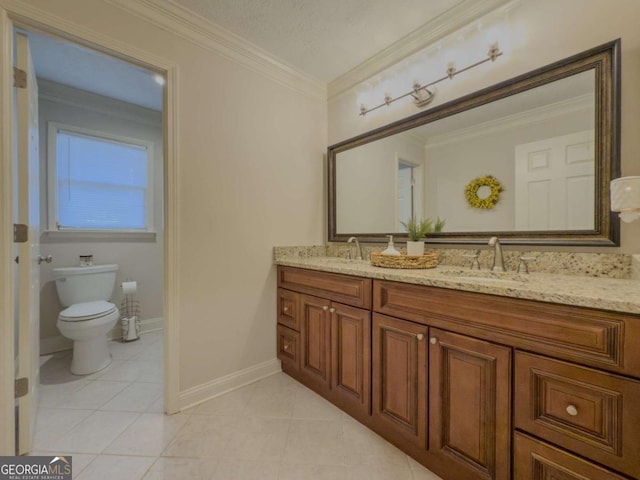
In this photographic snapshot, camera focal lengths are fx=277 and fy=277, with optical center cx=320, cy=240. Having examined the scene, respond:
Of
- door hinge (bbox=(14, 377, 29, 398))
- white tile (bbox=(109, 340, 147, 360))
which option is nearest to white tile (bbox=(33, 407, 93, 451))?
door hinge (bbox=(14, 377, 29, 398))

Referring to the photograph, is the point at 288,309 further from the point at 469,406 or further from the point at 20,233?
the point at 20,233

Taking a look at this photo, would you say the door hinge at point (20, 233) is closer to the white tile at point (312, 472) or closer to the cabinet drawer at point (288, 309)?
the cabinet drawer at point (288, 309)

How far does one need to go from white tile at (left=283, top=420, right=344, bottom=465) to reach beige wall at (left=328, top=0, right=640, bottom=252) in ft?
5.21

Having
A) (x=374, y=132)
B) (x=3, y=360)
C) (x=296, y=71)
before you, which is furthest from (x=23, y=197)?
(x=374, y=132)

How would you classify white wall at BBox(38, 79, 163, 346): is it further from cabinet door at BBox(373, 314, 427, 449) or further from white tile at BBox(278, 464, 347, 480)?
cabinet door at BBox(373, 314, 427, 449)

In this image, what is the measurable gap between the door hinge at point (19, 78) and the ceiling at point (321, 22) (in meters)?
0.87

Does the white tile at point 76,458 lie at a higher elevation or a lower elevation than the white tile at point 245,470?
higher

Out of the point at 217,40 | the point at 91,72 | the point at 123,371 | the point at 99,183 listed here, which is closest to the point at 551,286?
the point at 217,40

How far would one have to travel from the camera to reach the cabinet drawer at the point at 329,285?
1543mm

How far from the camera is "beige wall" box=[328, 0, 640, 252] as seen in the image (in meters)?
1.16

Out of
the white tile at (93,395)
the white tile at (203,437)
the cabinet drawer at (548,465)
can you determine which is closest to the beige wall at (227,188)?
the white tile at (203,437)

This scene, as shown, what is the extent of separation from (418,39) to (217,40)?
4.41 feet

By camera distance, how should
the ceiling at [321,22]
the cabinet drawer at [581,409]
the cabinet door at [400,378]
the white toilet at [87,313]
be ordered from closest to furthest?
the cabinet drawer at [581,409] → the cabinet door at [400,378] → the ceiling at [321,22] → the white toilet at [87,313]

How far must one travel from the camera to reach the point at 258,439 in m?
1.48
